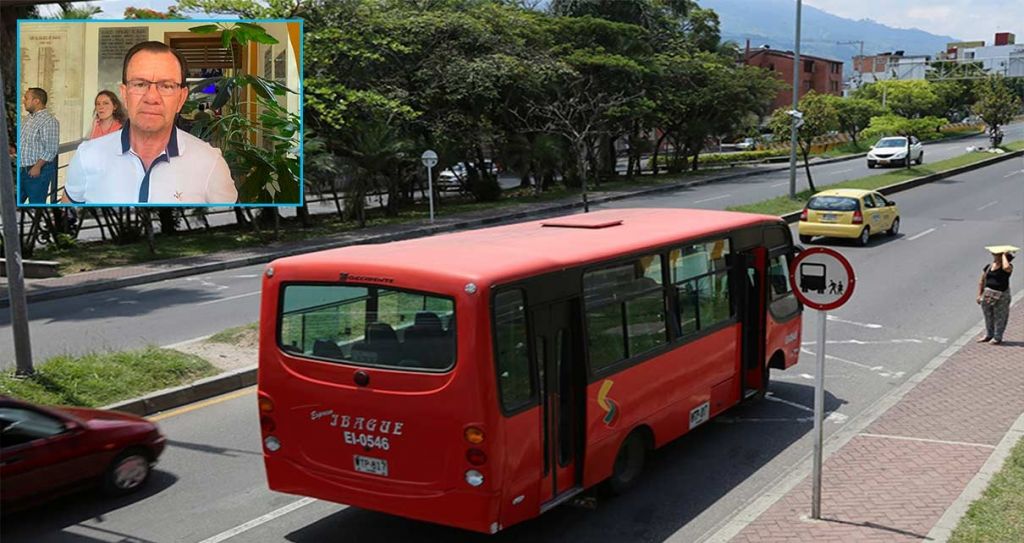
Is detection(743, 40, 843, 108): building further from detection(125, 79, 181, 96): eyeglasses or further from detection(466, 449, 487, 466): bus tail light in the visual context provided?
detection(466, 449, 487, 466): bus tail light

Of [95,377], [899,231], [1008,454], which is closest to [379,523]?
[95,377]

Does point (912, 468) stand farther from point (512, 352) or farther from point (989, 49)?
point (989, 49)

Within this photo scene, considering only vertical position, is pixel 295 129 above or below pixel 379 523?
above

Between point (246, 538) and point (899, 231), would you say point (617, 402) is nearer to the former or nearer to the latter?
point (246, 538)

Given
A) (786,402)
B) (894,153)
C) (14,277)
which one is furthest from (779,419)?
(894,153)

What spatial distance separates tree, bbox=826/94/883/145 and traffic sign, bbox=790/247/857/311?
64203 millimetres

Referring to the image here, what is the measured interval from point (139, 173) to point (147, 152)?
0.94 meters

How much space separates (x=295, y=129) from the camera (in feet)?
94.1

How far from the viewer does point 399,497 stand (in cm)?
742

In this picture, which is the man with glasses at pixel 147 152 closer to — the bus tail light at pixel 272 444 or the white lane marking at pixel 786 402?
the white lane marking at pixel 786 402

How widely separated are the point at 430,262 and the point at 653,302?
2.73 meters

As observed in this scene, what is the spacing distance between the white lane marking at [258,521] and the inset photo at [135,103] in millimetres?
17445

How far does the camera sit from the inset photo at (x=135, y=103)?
79.5 ft

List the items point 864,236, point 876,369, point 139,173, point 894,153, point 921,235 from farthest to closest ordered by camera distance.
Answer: point 894,153 → point 921,235 → point 864,236 → point 139,173 → point 876,369
